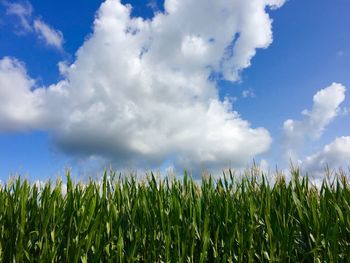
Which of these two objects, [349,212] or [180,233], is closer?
[180,233]

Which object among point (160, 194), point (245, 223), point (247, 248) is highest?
point (160, 194)

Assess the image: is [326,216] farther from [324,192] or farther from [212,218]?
[212,218]

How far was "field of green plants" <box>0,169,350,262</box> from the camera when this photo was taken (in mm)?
5492

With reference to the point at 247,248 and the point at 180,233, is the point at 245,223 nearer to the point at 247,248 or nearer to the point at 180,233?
the point at 247,248

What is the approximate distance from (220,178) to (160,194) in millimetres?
1059

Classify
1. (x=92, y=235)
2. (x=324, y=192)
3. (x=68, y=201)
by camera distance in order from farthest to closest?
(x=324, y=192), (x=68, y=201), (x=92, y=235)

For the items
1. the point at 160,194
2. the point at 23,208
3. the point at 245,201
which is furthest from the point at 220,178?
the point at 23,208

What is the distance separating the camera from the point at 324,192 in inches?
256

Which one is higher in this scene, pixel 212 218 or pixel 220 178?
pixel 220 178

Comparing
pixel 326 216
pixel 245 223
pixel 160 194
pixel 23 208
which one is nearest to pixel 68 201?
pixel 23 208

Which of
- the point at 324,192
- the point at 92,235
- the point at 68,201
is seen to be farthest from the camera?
the point at 324,192

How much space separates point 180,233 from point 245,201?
1.10 m

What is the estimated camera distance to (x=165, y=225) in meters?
5.73

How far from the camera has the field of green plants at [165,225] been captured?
216 inches
